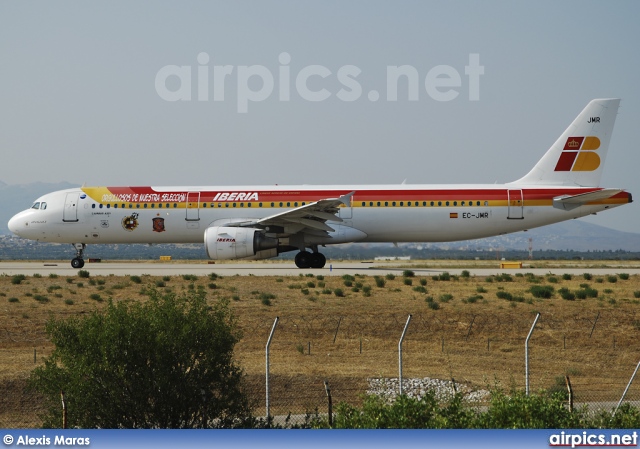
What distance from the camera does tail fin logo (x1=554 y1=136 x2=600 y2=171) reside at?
127 feet

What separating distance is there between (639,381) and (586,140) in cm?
2345

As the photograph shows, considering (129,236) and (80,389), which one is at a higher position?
Answer: (129,236)

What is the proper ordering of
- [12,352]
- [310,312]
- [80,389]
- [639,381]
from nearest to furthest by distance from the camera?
[80,389], [639,381], [12,352], [310,312]

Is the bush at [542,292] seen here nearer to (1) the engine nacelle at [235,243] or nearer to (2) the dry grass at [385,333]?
(2) the dry grass at [385,333]

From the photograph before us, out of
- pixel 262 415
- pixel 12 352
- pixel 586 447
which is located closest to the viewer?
pixel 586 447

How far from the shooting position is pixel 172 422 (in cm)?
1334

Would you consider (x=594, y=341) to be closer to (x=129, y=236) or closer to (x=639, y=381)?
(x=639, y=381)

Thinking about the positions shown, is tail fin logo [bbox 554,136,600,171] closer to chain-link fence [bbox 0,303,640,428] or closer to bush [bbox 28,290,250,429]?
chain-link fence [bbox 0,303,640,428]

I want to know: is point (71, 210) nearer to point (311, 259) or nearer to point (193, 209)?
point (193, 209)

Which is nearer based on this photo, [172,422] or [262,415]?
[172,422]

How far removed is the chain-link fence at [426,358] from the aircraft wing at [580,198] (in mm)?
12492

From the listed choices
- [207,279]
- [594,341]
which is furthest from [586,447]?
[207,279]

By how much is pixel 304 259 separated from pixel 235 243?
4878mm

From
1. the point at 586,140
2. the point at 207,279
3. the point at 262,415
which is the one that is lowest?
the point at 262,415
